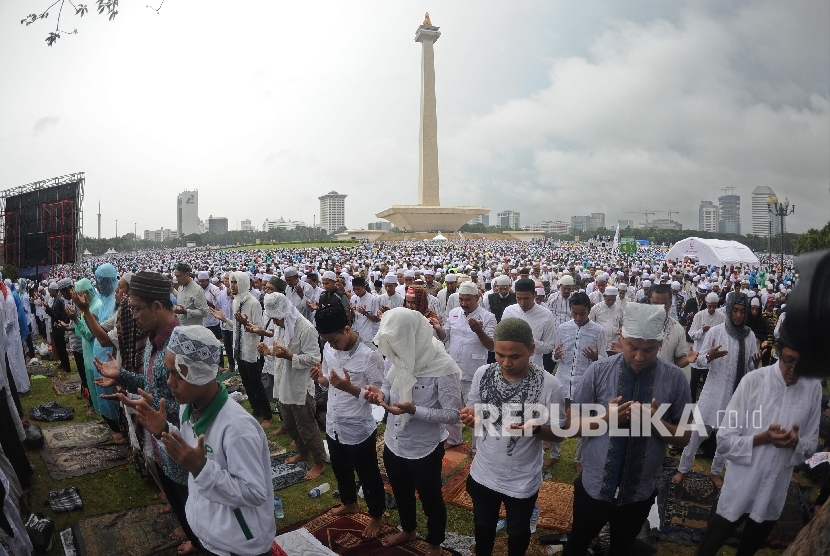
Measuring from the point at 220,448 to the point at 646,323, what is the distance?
2.01 m

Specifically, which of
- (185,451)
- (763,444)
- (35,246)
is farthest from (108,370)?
(35,246)

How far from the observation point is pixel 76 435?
5.84 m

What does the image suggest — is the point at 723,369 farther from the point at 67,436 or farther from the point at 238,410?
the point at 67,436

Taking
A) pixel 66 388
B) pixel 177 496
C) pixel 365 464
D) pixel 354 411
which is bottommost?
pixel 66 388

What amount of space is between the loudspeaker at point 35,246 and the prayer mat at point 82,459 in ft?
60.3

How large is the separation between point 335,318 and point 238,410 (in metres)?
1.29

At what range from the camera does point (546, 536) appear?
3660 millimetres

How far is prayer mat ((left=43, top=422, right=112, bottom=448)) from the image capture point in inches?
220

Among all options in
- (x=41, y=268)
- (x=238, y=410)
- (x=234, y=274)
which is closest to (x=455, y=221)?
(x=41, y=268)

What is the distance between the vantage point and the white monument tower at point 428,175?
5644cm

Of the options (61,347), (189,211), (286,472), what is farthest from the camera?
(189,211)

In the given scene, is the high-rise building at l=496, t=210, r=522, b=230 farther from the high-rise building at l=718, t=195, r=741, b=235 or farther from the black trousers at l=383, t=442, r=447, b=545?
the black trousers at l=383, t=442, r=447, b=545

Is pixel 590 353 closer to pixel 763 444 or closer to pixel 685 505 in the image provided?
pixel 685 505

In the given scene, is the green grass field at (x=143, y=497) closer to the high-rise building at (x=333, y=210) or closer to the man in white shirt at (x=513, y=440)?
the man in white shirt at (x=513, y=440)
